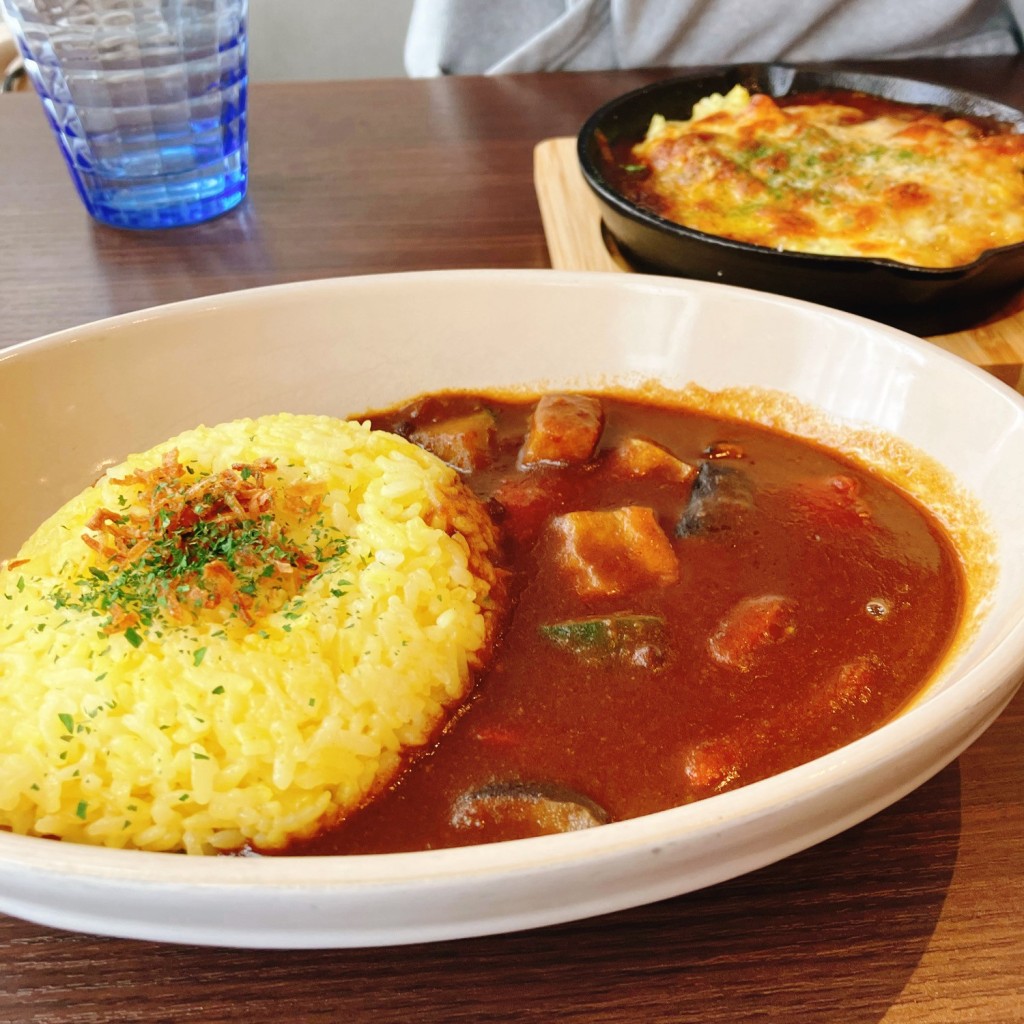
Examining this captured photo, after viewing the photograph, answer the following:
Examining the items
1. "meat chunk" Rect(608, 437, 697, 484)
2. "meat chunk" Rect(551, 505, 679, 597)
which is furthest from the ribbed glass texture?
"meat chunk" Rect(551, 505, 679, 597)

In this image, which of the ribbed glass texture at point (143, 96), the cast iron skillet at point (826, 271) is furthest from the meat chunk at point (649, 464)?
the ribbed glass texture at point (143, 96)

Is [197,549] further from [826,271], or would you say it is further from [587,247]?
[587,247]

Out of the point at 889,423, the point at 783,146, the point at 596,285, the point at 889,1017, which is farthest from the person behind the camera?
the point at 783,146

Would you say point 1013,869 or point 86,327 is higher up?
point 86,327

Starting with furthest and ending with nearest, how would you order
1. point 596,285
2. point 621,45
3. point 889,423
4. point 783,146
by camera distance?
point 621,45
point 783,146
point 596,285
point 889,423

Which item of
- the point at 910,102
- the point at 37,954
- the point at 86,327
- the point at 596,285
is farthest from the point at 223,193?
the point at 37,954

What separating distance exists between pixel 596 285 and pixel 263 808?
1.19 m

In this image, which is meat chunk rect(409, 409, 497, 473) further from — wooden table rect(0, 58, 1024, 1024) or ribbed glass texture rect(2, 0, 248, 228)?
ribbed glass texture rect(2, 0, 248, 228)

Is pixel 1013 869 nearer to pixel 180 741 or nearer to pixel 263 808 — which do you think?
pixel 263 808

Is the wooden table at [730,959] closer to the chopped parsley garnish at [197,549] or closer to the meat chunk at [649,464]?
the chopped parsley garnish at [197,549]

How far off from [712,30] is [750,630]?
322 centimetres

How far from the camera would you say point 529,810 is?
1.26 m

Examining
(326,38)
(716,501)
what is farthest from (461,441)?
(326,38)

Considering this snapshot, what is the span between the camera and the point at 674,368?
1989mm
